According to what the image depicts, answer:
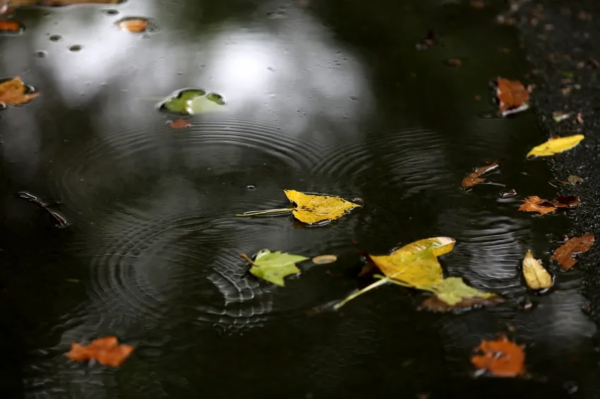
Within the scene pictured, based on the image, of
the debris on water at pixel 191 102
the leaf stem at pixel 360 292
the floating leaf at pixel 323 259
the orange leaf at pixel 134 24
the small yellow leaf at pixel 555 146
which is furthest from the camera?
the orange leaf at pixel 134 24

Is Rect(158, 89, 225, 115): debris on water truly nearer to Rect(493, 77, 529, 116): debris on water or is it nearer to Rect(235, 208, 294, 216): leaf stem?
Rect(235, 208, 294, 216): leaf stem

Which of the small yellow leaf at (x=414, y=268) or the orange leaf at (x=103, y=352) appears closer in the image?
the orange leaf at (x=103, y=352)

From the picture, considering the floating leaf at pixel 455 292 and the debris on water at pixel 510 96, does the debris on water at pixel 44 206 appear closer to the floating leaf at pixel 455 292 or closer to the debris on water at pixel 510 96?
the floating leaf at pixel 455 292

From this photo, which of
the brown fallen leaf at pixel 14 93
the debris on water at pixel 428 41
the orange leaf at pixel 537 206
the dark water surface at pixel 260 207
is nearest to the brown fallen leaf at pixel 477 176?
the dark water surface at pixel 260 207

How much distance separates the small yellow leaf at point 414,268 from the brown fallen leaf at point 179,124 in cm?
88

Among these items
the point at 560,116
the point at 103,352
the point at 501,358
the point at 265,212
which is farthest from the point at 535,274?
the point at 103,352

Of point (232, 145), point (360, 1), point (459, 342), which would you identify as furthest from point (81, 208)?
point (360, 1)

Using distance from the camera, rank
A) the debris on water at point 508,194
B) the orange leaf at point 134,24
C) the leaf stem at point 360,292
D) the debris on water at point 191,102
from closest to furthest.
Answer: the leaf stem at point 360,292, the debris on water at point 508,194, the debris on water at point 191,102, the orange leaf at point 134,24

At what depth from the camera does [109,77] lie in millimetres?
2391

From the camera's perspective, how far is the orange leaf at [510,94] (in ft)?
7.45

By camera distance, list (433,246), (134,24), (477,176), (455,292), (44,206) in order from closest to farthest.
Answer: (455,292) < (433,246) < (44,206) < (477,176) < (134,24)

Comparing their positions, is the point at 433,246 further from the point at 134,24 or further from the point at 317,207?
the point at 134,24

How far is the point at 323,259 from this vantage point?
1594 millimetres

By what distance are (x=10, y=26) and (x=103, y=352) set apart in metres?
1.87
